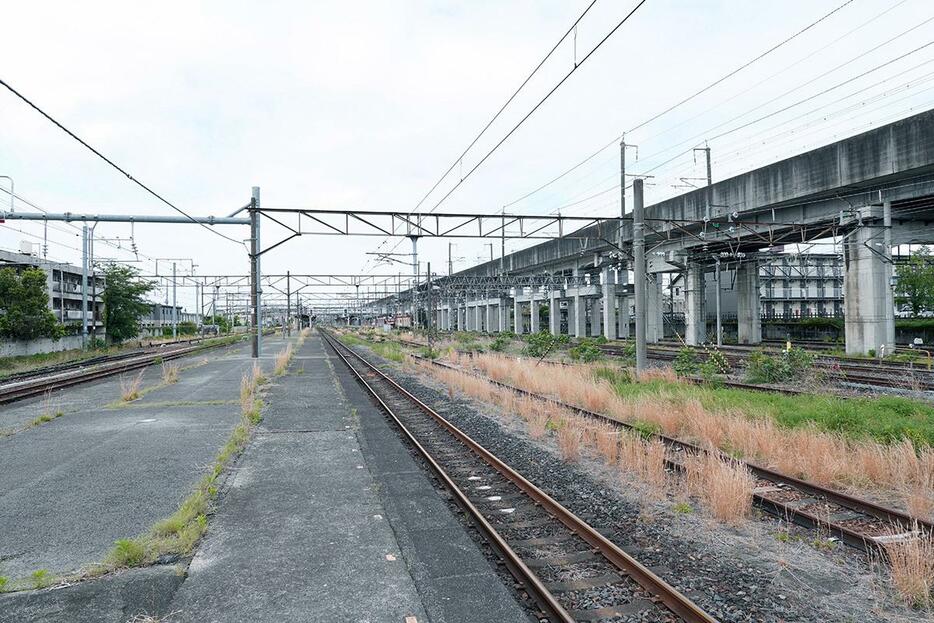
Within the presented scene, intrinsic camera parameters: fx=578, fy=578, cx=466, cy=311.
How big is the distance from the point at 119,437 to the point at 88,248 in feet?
107

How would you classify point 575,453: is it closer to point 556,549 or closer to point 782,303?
point 556,549

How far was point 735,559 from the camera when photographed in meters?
5.57

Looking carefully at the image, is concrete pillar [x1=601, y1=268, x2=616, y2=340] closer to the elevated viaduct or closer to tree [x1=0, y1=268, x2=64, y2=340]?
the elevated viaduct

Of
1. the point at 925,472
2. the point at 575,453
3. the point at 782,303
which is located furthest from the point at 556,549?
the point at 782,303

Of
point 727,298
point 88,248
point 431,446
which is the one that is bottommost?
point 431,446

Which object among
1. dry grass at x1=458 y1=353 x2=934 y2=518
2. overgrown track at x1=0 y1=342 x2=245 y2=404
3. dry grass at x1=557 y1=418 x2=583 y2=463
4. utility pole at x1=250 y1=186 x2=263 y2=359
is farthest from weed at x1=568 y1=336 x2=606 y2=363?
overgrown track at x1=0 y1=342 x2=245 y2=404

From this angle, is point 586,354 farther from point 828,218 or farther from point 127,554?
point 127,554

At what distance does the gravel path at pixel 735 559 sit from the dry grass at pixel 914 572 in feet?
0.44

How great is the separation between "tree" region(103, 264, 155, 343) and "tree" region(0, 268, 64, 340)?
642 cm

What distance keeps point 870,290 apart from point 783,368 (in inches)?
473

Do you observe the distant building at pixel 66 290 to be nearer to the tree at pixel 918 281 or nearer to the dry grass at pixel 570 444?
the dry grass at pixel 570 444

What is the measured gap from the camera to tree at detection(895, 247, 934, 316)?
44.9 m

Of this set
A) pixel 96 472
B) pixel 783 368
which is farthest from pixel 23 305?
pixel 783 368

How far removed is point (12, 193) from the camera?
19.6 m
